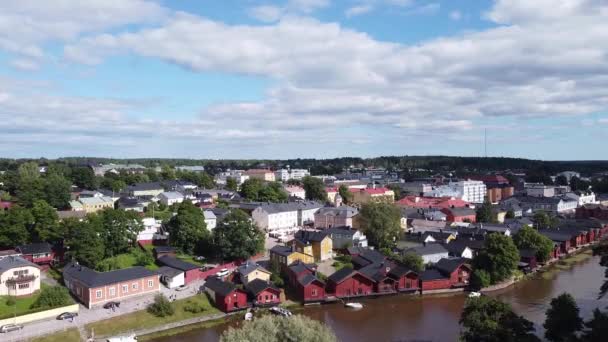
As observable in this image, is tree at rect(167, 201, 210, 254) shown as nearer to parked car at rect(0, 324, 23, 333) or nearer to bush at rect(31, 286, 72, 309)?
bush at rect(31, 286, 72, 309)

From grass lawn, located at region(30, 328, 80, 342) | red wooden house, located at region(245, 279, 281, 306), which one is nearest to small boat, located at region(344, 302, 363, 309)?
red wooden house, located at region(245, 279, 281, 306)

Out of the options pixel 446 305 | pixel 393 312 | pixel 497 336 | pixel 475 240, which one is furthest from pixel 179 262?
pixel 475 240

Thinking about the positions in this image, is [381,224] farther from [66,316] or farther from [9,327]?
[9,327]

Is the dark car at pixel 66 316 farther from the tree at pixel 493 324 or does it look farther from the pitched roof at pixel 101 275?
the tree at pixel 493 324

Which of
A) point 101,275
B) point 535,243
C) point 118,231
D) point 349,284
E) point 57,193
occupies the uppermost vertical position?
point 57,193

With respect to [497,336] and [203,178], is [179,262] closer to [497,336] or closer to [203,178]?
[497,336]

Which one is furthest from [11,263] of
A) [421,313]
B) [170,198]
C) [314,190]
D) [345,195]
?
[345,195]

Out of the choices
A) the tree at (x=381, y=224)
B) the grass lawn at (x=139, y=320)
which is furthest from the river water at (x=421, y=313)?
the tree at (x=381, y=224)
